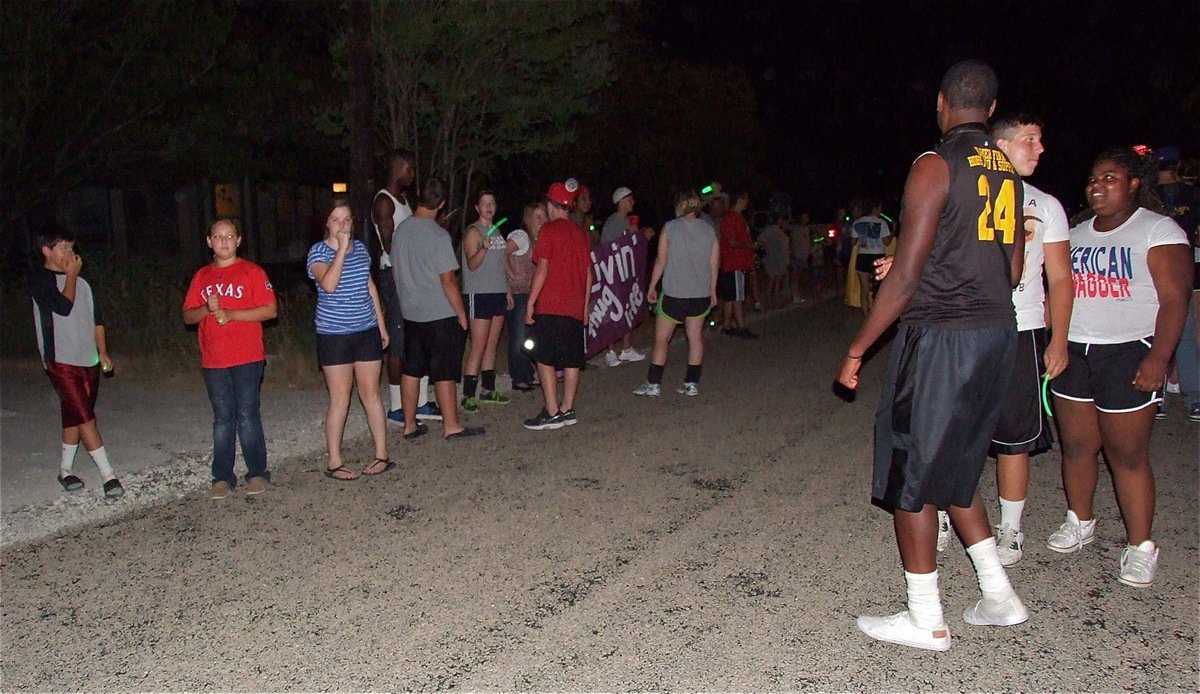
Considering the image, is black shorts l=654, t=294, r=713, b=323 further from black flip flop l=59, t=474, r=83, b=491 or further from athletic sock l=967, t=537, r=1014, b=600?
athletic sock l=967, t=537, r=1014, b=600

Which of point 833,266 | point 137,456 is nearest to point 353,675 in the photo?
point 137,456

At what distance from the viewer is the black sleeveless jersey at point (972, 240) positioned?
3750mm

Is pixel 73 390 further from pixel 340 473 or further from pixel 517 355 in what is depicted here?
pixel 517 355

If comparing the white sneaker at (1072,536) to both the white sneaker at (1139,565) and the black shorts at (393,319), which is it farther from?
the black shorts at (393,319)

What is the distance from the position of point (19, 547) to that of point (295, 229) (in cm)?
2524

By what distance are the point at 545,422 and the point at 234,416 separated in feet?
8.55

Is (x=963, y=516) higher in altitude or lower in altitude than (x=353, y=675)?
higher

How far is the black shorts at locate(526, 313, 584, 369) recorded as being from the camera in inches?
329

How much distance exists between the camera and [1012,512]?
4996 millimetres

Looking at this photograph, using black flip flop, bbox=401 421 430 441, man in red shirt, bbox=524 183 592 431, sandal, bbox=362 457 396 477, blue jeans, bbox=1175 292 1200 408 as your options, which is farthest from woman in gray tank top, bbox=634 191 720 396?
blue jeans, bbox=1175 292 1200 408

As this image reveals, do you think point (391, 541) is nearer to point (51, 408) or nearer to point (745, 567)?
point (745, 567)

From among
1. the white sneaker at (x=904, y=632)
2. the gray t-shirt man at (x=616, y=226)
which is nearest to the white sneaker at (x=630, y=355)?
the gray t-shirt man at (x=616, y=226)

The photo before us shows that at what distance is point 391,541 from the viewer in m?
5.53

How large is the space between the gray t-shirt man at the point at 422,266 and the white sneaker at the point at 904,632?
4.24m
